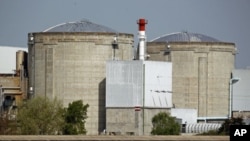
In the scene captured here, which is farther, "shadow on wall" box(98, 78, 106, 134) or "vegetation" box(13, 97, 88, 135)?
"shadow on wall" box(98, 78, 106, 134)

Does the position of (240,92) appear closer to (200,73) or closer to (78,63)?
(200,73)

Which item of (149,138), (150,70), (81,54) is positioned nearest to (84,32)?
(81,54)

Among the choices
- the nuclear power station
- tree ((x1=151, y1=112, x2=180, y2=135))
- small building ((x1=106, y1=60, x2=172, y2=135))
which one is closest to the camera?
tree ((x1=151, y1=112, x2=180, y2=135))

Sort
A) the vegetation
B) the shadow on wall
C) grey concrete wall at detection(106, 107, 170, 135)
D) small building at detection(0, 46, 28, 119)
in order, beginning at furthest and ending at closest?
1. small building at detection(0, 46, 28, 119)
2. the shadow on wall
3. grey concrete wall at detection(106, 107, 170, 135)
4. the vegetation

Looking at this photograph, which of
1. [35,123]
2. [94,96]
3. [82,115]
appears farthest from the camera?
[94,96]

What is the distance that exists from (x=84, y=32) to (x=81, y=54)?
6.39 feet

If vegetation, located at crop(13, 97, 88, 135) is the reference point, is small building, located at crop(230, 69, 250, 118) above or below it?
above

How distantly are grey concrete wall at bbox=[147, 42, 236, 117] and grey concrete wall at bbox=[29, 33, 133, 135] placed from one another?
9.90m

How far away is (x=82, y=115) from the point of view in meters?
74.9

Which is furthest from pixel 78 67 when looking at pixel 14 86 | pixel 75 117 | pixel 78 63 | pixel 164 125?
pixel 164 125

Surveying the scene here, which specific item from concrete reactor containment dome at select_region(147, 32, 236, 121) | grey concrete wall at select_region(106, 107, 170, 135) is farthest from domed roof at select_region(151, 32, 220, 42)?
grey concrete wall at select_region(106, 107, 170, 135)

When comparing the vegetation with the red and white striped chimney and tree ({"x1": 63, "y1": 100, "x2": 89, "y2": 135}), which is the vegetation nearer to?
tree ({"x1": 63, "y1": 100, "x2": 89, "y2": 135})

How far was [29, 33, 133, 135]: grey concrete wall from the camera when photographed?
80.9 meters

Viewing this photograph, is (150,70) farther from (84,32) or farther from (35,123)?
(35,123)
